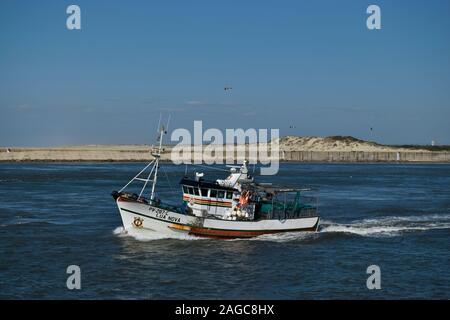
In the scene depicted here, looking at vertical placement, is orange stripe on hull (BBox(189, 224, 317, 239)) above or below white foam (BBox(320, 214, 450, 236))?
above

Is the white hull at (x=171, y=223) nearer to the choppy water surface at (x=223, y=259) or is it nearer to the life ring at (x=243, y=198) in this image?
the choppy water surface at (x=223, y=259)

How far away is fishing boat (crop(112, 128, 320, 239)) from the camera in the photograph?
41.4 m

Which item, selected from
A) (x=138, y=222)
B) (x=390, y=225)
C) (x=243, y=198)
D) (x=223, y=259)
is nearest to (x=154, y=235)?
(x=138, y=222)

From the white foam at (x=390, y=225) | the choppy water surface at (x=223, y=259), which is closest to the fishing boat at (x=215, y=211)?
the choppy water surface at (x=223, y=259)

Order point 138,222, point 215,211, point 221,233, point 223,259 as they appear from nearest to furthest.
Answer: point 223,259 → point 138,222 → point 221,233 → point 215,211

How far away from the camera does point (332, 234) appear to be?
4528 cm

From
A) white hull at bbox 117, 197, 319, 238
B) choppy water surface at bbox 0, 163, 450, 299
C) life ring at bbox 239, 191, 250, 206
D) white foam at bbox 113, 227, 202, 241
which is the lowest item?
choppy water surface at bbox 0, 163, 450, 299

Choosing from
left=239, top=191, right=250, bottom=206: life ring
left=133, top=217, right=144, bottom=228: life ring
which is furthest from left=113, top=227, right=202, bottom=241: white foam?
left=239, top=191, right=250, bottom=206: life ring

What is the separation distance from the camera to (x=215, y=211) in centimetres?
4309

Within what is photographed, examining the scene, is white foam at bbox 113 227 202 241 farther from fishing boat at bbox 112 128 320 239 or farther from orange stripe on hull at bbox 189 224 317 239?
orange stripe on hull at bbox 189 224 317 239

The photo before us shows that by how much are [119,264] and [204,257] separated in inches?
211

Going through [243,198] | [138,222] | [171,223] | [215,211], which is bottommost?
[171,223]

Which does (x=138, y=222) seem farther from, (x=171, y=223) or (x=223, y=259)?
(x=223, y=259)
